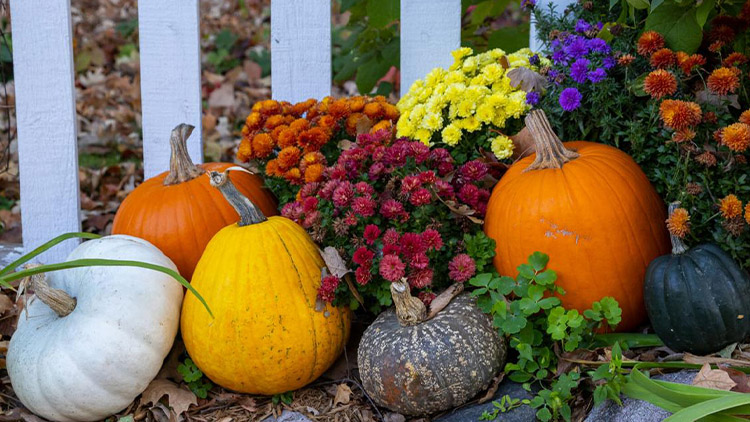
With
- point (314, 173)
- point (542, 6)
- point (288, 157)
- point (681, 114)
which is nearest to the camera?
point (681, 114)

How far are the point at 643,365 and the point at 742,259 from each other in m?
0.42

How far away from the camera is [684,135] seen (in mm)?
1958

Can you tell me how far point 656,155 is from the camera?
218cm

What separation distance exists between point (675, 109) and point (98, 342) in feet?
5.43

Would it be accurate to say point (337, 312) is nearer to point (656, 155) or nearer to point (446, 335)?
point (446, 335)

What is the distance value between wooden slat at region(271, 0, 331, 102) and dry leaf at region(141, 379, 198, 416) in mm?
1226

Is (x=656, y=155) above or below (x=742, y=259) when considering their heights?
above

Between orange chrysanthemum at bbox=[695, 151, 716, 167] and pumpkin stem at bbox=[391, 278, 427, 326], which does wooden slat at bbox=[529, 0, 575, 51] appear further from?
pumpkin stem at bbox=[391, 278, 427, 326]

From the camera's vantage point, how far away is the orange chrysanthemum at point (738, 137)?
1.83m

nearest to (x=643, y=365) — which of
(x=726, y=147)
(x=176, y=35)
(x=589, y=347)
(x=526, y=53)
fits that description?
(x=589, y=347)

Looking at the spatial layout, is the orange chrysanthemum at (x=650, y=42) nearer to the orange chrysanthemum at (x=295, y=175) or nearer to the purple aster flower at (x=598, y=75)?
the purple aster flower at (x=598, y=75)

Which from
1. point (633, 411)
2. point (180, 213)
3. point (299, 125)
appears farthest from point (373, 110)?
point (633, 411)

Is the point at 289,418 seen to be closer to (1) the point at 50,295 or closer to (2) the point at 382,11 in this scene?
(1) the point at 50,295

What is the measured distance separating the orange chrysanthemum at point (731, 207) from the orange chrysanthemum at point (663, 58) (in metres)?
0.45
